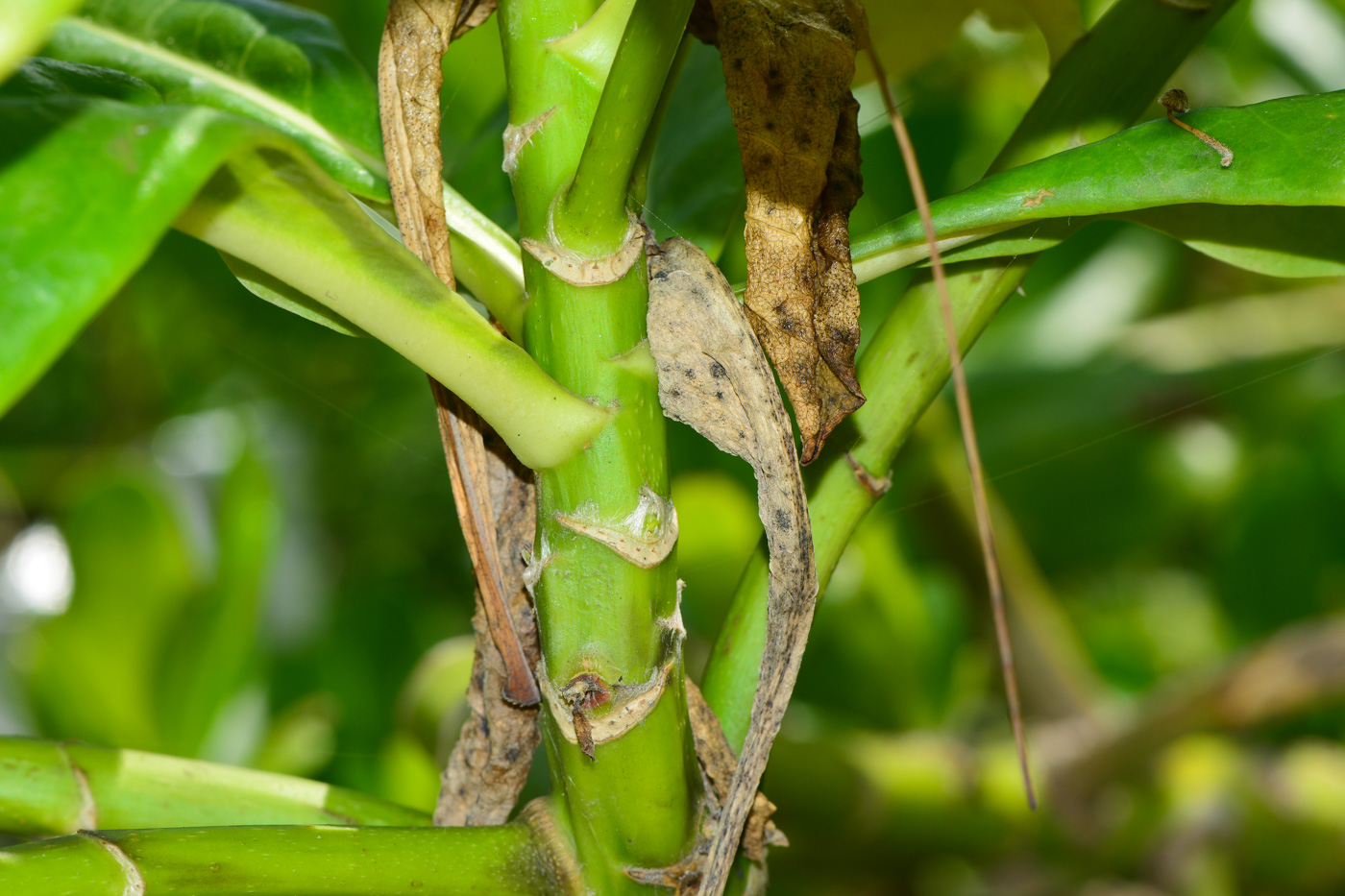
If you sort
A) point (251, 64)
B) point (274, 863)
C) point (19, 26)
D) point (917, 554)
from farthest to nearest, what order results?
point (917, 554), point (251, 64), point (274, 863), point (19, 26)

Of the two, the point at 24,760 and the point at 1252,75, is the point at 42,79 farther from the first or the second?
the point at 1252,75

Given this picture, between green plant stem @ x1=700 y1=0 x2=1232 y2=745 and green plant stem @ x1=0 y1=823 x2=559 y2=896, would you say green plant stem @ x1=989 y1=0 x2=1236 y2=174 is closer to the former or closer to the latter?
green plant stem @ x1=700 y1=0 x2=1232 y2=745

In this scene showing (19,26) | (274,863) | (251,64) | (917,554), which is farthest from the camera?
(917,554)

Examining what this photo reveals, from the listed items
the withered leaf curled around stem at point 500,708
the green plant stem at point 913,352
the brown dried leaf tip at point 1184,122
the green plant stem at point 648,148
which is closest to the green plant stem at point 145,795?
the withered leaf curled around stem at point 500,708

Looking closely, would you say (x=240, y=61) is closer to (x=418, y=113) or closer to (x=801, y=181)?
(x=418, y=113)

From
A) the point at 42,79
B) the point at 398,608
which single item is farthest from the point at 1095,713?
the point at 42,79

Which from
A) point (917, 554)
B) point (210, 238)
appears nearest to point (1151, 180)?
point (210, 238)

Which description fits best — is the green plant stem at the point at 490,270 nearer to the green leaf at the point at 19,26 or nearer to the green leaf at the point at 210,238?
the green leaf at the point at 210,238
